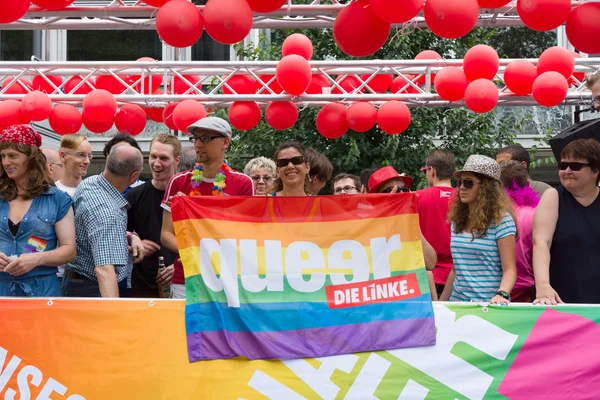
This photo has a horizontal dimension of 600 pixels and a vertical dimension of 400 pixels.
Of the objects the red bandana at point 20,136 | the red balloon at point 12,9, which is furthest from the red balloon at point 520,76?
the red bandana at point 20,136

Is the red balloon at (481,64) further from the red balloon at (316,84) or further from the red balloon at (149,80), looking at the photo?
the red balloon at (149,80)

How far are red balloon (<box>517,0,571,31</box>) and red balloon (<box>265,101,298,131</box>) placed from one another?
435 cm

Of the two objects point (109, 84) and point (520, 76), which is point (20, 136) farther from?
point (520, 76)

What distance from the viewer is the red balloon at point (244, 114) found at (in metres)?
9.95

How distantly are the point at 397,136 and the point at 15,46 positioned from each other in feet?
32.8

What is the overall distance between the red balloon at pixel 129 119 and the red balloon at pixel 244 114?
120 cm

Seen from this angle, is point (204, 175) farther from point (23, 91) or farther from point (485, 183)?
point (23, 91)

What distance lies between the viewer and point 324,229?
4625 mm

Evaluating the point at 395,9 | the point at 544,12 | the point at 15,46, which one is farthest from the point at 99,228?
the point at 15,46

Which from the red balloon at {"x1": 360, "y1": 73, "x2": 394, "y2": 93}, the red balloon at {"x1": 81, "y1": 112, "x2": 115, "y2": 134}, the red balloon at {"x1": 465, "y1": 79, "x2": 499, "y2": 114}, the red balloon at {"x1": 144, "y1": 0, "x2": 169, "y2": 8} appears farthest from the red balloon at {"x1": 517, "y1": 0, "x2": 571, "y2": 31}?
the red balloon at {"x1": 81, "y1": 112, "x2": 115, "y2": 134}

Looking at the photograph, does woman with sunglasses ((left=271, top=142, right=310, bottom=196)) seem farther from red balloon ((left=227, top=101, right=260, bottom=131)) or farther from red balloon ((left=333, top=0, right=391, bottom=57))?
red balloon ((left=227, top=101, right=260, bottom=131))

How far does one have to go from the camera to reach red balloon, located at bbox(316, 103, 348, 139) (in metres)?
10.0

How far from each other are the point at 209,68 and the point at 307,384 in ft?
21.5

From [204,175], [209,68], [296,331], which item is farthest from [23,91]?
[296,331]
